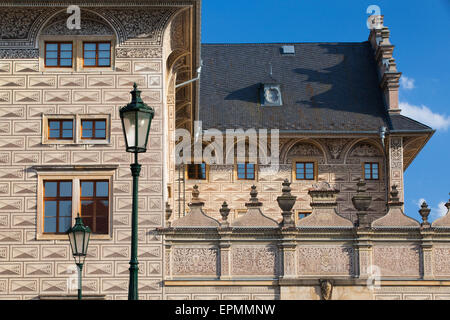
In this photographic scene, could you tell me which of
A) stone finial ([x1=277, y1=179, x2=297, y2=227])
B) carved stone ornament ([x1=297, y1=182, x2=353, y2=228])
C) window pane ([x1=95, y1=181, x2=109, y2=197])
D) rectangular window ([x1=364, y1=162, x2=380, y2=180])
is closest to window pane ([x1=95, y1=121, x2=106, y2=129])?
window pane ([x1=95, y1=181, x2=109, y2=197])

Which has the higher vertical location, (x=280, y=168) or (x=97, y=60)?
(x=97, y=60)

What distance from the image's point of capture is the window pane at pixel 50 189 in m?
17.6

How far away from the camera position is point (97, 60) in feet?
59.4

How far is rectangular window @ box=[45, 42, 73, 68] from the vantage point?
18031 mm

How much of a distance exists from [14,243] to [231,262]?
4.55 metres

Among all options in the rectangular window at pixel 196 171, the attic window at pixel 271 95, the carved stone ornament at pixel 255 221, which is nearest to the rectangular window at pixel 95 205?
the carved stone ornament at pixel 255 221

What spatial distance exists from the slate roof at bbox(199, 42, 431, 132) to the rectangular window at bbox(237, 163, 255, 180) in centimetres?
139

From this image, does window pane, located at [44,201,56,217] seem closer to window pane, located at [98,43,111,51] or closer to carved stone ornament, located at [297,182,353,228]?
window pane, located at [98,43,111,51]

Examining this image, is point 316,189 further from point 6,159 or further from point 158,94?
point 6,159

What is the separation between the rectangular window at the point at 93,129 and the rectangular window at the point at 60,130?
0.90 ft

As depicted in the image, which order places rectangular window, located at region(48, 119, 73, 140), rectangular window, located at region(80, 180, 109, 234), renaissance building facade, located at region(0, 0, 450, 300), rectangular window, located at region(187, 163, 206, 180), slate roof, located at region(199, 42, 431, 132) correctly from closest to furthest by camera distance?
renaissance building facade, located at region(0, 0, 450, 300) → rectangular window, located at region(80, 180, 109, 234) → rectangular window, located at region(48, 119, 73, 140) → rectangular window, located at region(187, 163, 206, 180) → slate roof, located at region(199, 42, 431, 132)

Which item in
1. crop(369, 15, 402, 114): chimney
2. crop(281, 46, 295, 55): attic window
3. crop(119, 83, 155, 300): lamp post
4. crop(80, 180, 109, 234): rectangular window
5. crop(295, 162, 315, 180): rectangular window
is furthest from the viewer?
crop(281, 46, 295, 55): attic window
